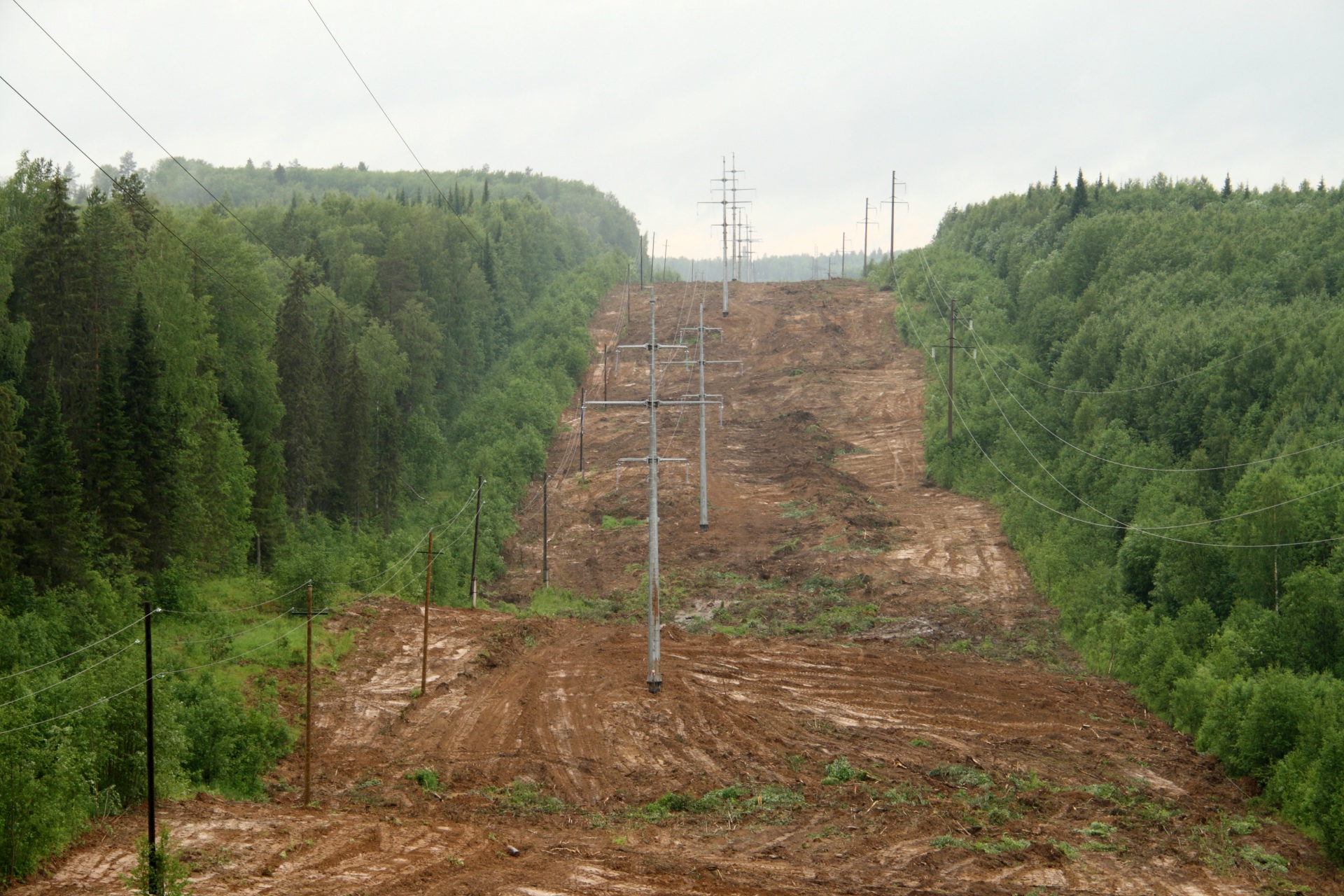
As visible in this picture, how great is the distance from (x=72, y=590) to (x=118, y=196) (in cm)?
1997

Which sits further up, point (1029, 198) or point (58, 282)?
point (1029, 198)

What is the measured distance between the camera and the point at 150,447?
35625 mm

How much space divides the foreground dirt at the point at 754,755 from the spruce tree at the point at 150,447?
6.63 meters

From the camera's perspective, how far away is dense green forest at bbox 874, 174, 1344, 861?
2623 centimetres

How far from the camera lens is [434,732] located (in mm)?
27000

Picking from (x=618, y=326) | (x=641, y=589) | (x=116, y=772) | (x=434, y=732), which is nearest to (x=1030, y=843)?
(x=434, y=732)

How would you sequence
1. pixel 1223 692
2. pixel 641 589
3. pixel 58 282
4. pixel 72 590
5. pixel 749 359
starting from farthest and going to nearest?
1. pixel 749 359
2. pixel 641 589
3. pixel 58 282
4. pixel 72 590
5. pixel 1223 692

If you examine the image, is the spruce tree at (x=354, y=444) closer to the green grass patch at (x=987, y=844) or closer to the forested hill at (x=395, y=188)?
the green grass patch at (x=987, y=844)

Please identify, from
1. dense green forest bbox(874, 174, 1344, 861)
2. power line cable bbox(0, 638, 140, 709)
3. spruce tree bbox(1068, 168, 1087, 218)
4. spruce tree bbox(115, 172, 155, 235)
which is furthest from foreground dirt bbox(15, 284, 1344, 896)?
spruce tree bbox(1068, 168, 1087, 218)

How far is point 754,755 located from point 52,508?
68.3 feet

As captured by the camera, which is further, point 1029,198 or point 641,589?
point 1029,198

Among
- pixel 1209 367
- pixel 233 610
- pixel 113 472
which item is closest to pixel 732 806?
pixel 233 610

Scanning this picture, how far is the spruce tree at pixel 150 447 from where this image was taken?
3550cm

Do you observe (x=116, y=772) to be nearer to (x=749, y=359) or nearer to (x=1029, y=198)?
(x=749, y=359)
